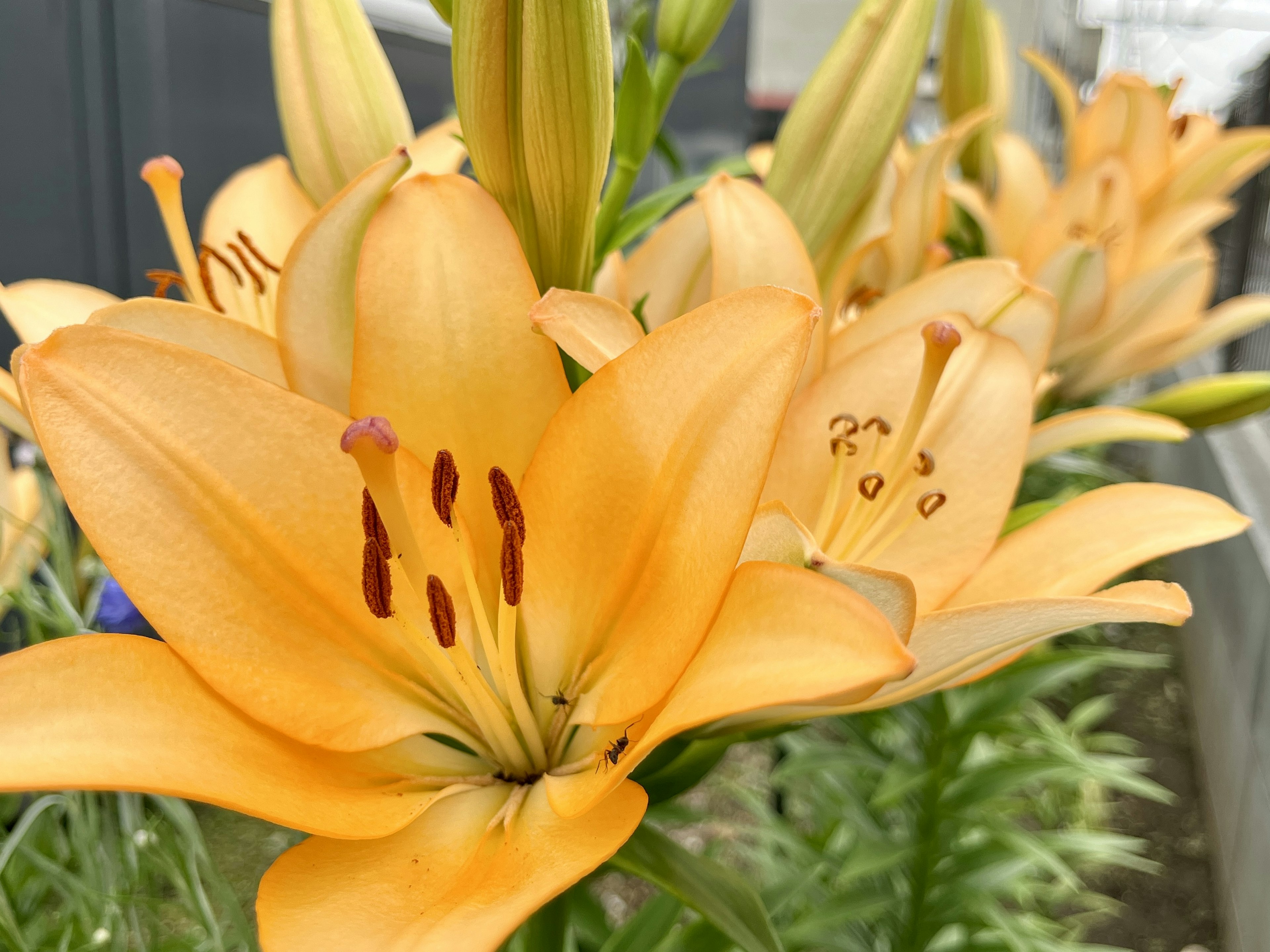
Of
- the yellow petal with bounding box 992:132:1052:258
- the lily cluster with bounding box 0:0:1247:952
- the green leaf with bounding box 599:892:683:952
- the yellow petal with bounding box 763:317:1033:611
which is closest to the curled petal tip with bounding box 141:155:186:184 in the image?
the lily cluster with bounding box 0:0:1247:952

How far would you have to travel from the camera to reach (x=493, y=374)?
263mm

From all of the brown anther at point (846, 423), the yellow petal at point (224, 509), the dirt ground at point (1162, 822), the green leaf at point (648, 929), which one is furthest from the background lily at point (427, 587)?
the dirt ground at point (1162, 822)

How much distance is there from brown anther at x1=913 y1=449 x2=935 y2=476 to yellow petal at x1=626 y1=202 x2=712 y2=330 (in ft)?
0.31

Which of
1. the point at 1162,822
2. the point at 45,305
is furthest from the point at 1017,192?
the point at 1162,822

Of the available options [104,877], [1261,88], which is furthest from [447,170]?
[1261,88]

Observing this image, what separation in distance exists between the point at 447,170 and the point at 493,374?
13cm

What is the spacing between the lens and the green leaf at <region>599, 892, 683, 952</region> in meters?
0.45

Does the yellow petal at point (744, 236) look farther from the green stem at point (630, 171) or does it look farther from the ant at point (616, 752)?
the ant at point (616, 752)

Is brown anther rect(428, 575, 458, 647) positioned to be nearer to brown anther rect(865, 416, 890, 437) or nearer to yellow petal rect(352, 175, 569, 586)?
yellow petal rect(352, 175, 569, 586)

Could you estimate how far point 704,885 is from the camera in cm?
27

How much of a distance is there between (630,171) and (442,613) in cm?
16

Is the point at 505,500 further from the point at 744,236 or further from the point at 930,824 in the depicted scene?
the point at 930,824

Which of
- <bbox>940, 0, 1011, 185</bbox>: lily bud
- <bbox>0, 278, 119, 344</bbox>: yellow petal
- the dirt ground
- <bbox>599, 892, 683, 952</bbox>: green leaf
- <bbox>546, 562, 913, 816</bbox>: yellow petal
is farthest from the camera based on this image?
the dirt ground

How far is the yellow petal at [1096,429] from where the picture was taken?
0.35 meters
